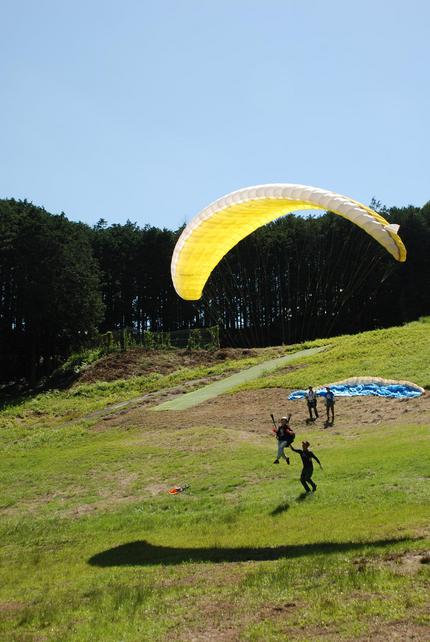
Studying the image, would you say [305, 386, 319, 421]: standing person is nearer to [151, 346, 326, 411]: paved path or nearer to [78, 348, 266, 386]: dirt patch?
[151, 346, 326, 411]: paved path

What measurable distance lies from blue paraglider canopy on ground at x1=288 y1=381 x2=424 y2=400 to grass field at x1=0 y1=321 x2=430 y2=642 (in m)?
3.75

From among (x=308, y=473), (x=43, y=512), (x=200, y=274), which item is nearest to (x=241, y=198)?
(x=200, y=274)

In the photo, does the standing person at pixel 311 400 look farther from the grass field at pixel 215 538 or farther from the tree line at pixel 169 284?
the tree line at pixel 169 284

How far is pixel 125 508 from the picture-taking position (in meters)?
19.0

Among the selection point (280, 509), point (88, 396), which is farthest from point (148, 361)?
point (280, 509)

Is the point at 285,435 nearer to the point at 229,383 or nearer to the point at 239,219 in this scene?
the point at 239,219

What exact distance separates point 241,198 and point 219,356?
3302 cm

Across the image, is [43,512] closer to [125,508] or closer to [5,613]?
[125,508]

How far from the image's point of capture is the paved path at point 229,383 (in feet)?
116

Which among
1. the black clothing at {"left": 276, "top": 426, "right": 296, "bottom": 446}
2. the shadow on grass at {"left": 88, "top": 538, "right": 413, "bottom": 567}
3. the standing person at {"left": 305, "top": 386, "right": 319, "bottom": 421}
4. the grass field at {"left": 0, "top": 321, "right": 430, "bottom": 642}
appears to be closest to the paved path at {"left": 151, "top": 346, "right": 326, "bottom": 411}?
the grass field at {"left": 0, "top": 321, "right": 430, "bottom": 642}

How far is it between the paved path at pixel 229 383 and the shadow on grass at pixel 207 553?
61.7 feet

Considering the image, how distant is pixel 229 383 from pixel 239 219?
68.6 ft

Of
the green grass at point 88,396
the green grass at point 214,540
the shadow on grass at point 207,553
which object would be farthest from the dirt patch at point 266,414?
the shadow on grass at point 207,553

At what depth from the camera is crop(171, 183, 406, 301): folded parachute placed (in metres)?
14.9
